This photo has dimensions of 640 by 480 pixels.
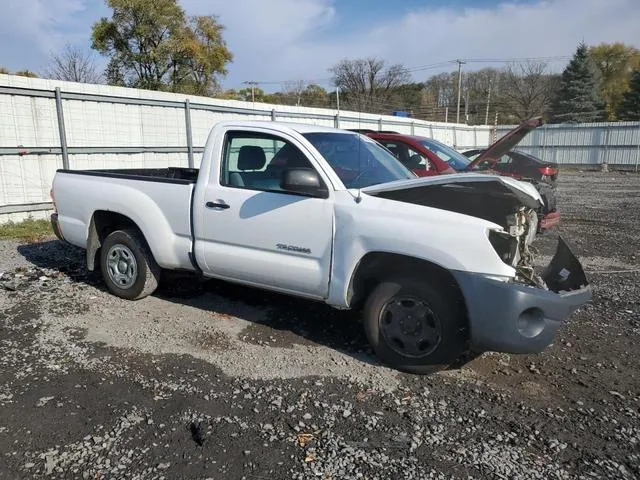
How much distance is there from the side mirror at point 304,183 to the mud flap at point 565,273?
2.07 m

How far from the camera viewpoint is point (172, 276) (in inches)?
236

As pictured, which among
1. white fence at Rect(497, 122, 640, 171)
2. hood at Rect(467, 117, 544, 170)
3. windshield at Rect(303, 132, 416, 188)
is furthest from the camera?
white fence at Rect(497, 122, 640, 171)

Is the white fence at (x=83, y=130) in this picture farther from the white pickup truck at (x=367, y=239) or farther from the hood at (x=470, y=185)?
the hood at (x=470, y=185)

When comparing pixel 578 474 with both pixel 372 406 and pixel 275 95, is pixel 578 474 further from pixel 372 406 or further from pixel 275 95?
pixel 275 95

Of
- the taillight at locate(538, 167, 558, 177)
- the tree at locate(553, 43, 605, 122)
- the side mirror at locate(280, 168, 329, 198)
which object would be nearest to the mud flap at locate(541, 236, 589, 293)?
the side mirror at locate(280, 168, 329, 198)

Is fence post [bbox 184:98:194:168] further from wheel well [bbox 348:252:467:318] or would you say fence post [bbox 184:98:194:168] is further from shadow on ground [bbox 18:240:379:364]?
wheel well [bbox 348:252:467:318]

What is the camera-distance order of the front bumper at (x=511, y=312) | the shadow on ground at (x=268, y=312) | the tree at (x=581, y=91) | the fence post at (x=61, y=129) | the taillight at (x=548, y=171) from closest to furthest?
the front bumper at (x=511, y=312)
the shadow on ground at (x=268, y=312)
the fence post at (x=61, y=129)
the taillight at (x=548, y=171)
the tree at (x=581, y=91)

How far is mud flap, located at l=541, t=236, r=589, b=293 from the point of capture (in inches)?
164

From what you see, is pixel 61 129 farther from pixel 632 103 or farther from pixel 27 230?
pixel 632 103

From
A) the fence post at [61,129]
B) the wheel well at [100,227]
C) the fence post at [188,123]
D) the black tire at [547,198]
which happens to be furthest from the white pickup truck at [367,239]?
the fence post at [188,123]

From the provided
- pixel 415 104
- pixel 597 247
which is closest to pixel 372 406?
pixel 597 247

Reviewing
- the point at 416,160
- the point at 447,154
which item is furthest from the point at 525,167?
the point at 416,160

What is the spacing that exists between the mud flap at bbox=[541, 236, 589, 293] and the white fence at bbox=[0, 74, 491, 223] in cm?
957

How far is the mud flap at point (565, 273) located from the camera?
4.17 meters
